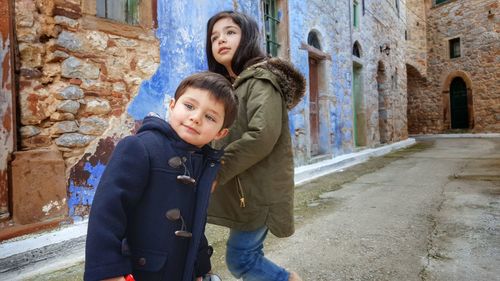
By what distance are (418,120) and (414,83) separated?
2.00 m

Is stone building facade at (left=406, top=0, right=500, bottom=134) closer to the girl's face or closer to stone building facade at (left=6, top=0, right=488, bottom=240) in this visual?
stone building facade at (left=6, top=0, right=488, bottom=240)

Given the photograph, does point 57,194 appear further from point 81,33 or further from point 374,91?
point 374,91

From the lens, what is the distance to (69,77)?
266 centimetres

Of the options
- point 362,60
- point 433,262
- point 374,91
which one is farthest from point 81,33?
point 374,91

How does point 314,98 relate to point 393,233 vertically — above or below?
above

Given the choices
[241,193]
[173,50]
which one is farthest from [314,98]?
[241,193]

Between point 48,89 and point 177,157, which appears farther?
point 48,89

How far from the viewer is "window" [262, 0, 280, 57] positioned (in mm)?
5629

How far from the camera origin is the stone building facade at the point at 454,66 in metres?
14.7

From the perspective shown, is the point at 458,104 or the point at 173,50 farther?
the point at 458,104

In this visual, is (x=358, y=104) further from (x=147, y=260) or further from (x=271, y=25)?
(x=147, y=260)

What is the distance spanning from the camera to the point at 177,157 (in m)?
1.03

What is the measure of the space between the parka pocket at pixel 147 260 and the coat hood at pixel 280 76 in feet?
2.50

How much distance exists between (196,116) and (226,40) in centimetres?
58
